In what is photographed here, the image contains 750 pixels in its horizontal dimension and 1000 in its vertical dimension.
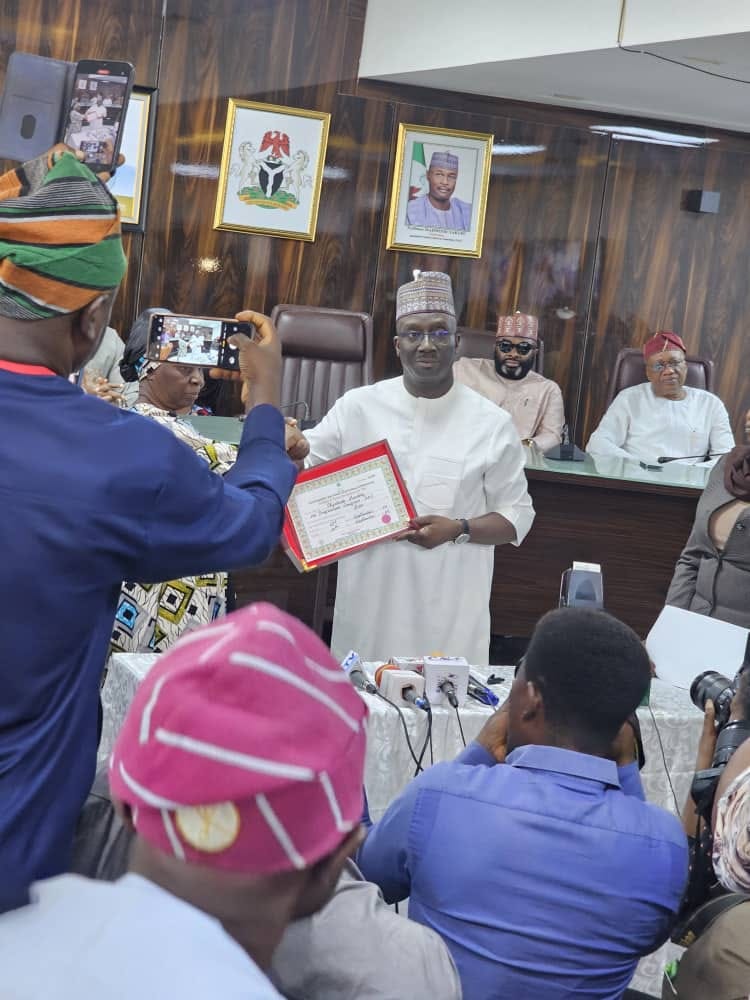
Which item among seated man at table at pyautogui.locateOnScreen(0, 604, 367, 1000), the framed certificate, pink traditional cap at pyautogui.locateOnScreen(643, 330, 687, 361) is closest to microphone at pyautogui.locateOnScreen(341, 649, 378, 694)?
the framed certificate

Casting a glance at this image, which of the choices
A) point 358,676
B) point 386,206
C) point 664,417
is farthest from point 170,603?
point 386,206

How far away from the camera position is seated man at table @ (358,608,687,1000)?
58.3 inches

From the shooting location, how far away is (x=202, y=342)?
1.98 m

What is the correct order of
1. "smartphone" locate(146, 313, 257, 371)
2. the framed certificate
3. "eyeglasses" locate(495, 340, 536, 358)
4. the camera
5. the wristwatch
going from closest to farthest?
the camera < "smartphone" locate(146, 313, 257, 371) < the framed certificate < the wristwatch < "eyeglasses" locate(495, 340, 536, 358)

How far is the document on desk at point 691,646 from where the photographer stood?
2631 millimetres

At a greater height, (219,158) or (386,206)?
(219,158)

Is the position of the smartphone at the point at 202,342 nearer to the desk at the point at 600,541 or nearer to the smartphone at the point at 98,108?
the smartphone at the point at 98,108

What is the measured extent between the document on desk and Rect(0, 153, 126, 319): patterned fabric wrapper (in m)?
1.79

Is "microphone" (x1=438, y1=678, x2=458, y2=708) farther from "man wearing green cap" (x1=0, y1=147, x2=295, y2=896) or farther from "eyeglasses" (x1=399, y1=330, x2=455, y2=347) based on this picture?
"man wearing green cap" (x1=0, y1=147, x2=295, y2=896)

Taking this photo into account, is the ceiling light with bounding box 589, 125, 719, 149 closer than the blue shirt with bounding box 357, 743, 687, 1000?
No

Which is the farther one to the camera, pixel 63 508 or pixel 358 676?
pixel 358 676

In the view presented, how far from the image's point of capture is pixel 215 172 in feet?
22.6

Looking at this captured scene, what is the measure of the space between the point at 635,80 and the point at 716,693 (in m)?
5.08

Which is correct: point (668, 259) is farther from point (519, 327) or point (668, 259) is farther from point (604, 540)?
point (604, 540)
